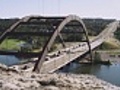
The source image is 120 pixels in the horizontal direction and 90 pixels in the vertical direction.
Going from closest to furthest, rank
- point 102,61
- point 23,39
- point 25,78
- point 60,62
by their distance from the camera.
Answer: point 25,78, point 60,62, point 102,61, point 23,39

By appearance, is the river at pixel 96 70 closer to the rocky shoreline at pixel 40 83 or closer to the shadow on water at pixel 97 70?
the shadow on water at pixel 97 70

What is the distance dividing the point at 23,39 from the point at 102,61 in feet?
148

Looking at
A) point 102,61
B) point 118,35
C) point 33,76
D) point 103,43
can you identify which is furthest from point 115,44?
point 33,76

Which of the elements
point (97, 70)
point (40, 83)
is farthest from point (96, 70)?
point (40, 83)

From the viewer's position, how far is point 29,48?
10025 centimetres

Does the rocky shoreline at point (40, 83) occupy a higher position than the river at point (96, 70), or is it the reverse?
the rocky shoreline at point (40, 83)

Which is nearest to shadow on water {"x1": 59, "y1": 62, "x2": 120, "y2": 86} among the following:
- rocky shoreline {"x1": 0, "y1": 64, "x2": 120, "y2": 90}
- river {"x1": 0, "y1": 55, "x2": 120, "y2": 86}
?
river {"x1": 0, "y1": 55, "x2": 120, "y2": 86}

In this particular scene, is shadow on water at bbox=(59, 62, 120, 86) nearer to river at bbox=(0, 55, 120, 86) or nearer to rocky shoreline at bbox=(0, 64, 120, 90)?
river at bbox=(0, 55, 120, 86)

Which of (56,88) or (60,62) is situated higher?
(56,88)

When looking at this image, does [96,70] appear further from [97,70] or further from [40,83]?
[40,83]

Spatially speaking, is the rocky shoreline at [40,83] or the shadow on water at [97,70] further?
the shadow on water at [97,70]

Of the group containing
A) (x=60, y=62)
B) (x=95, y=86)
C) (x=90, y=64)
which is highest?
(x=95, y=86)

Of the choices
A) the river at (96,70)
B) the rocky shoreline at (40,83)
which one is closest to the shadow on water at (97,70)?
the river at (96,70)

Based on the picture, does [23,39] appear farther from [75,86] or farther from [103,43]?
[75,86]
